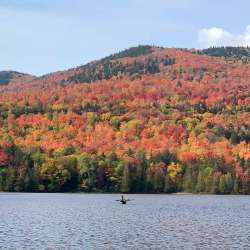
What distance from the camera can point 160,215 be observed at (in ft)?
380

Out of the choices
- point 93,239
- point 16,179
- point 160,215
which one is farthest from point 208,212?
point 16,179

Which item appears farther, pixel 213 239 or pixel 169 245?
pixel 213 239

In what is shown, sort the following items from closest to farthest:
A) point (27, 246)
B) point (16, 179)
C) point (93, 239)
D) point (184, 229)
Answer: point (27, 246)
point (93, 239)
point (184, 229)
point (16, 179)

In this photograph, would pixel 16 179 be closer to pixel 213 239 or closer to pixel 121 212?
pixel 121 212

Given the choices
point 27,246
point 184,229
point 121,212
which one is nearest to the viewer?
Result: point 27,246

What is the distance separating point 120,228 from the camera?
300 ft

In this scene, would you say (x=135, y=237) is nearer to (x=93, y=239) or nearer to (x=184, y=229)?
(x=93, y=239)

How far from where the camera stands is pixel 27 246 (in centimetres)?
7112

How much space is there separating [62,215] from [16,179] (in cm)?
8816

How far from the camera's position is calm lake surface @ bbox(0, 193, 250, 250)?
75062 mm

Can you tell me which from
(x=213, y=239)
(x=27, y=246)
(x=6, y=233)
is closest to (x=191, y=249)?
(x=213, y=239)

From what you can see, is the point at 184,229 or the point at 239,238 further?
the point at 184,229

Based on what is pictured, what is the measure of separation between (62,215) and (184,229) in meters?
26.5

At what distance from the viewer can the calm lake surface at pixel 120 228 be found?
75.1 meters
